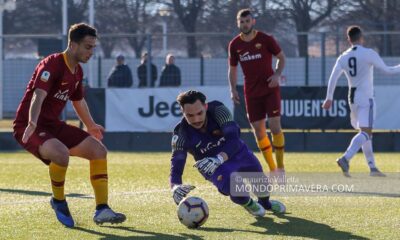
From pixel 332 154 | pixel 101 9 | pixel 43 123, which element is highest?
pixel 101 9

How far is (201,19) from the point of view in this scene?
3641 cm

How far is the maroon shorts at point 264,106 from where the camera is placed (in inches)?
469

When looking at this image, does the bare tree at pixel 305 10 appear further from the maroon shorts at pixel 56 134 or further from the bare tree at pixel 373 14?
the maroon shorts at pixel 56 134

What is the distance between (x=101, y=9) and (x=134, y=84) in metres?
18.4

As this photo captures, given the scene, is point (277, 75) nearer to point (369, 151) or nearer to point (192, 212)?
point (369, 151)

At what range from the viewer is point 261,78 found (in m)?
11.9

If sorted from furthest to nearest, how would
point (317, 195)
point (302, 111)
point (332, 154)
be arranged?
point (302, 111)
point (332, 154)
point (317, 195)

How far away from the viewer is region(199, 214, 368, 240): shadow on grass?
7566 millimetres

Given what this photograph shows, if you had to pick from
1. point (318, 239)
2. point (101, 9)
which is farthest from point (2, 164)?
point (101, 9)

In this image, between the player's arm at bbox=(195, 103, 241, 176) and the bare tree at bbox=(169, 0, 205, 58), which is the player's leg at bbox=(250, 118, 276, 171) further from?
the bare tree at bbox=(169, 0, 205, 58)

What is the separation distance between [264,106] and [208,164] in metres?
4.20

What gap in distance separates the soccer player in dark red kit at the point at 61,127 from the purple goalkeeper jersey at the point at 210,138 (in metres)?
0.73

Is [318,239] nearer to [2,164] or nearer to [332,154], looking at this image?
[2,164]

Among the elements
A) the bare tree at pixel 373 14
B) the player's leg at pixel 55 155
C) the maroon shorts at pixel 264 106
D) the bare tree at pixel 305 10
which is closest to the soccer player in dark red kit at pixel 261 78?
the maroon shorts at pixel 264 106
